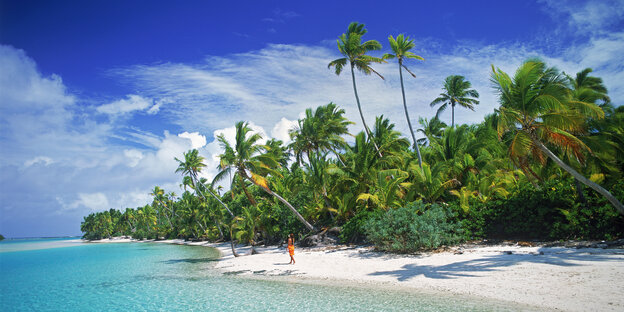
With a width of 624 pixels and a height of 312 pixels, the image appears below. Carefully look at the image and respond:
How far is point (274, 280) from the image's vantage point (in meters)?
11.8

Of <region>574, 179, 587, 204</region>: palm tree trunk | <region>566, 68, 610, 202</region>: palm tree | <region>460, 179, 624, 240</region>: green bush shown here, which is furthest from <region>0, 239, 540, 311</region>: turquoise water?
<region>566, 68, 610, 202</region>: palm tree

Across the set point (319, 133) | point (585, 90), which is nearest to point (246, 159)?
point (319, 133)

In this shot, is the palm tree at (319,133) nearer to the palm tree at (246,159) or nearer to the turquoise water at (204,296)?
the palm tree at (246,159)

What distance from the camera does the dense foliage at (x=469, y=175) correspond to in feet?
32.4

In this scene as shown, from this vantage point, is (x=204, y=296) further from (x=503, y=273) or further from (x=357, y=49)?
(x=357, y=49)

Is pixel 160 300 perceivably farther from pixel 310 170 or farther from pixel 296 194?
pixel 296 194

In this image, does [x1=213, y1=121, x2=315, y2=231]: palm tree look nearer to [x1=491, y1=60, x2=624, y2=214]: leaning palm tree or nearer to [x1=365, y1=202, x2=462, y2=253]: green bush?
[x1=365, y1=202, x2=462, y2=253]: green bush

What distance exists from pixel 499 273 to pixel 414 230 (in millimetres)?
3893

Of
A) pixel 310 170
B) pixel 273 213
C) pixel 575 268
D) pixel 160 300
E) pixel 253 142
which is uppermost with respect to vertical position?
pixel 253 142

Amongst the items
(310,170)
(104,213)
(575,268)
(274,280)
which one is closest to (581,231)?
(575,268)

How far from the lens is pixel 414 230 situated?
482 inches

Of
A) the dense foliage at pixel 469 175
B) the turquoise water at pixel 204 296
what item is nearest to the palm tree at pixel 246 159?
the dense foliage at pixel 469 175

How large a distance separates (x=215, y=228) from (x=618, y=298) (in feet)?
122

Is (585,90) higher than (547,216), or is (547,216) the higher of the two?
(585,90)
